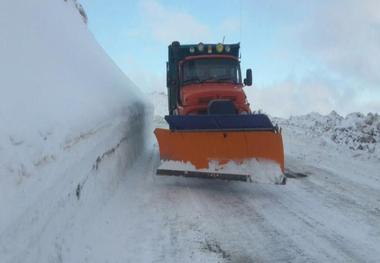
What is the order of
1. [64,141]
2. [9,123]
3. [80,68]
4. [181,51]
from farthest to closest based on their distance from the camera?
[181,51]
[80,68]
[64,141]
[9,123]

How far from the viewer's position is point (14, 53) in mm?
5684

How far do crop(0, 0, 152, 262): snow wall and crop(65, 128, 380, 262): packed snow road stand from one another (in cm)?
48

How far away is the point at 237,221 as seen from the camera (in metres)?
6.78

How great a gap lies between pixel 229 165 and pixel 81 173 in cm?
361

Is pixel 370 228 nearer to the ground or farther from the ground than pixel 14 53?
nearer to the ground

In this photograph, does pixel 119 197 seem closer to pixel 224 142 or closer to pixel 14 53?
pixel 224 142

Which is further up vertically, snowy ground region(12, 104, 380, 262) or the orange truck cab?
the orange truck cab

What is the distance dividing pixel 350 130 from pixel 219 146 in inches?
374

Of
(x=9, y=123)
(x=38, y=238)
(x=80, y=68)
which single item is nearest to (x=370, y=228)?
(x=38, y=238)

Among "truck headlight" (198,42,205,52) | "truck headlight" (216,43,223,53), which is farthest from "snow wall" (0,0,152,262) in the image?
"truck headlight" (216,43,223,53)

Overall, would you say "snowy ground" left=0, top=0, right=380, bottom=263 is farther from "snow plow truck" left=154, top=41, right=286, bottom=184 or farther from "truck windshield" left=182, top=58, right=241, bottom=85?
"truck windshield" left=182, top=58, right=241, bottom=85

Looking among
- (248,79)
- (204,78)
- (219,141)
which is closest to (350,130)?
(248,79)

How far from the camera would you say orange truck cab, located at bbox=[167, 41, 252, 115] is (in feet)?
34.6

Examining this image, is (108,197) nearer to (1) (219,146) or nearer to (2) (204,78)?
(1) (219,146)
